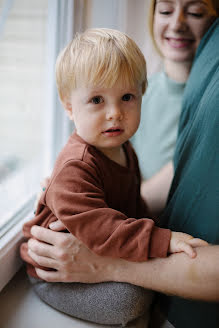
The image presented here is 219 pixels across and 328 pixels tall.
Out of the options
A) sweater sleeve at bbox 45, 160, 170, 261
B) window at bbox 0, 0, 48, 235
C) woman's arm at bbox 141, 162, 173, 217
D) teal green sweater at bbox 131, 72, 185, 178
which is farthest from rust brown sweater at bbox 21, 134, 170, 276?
teal green sweater at bbox 131, 72, 185, 178

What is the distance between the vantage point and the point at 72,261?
2.83 feet

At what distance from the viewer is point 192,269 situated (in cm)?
75

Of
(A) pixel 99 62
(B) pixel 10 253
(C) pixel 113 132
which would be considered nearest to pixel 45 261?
(B) pixel 10 253

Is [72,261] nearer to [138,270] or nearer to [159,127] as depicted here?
[138,270]

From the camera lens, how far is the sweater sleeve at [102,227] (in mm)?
750

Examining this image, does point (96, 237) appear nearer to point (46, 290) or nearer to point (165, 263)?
point (165, 263)

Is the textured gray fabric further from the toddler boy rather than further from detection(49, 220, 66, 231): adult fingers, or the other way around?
detection(49, 220, 66, 231): adult fingers

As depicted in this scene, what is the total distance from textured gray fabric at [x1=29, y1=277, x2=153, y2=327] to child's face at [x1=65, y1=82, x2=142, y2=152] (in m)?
0.38

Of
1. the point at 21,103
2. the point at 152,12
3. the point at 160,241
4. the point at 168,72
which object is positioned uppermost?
the point at 152,12

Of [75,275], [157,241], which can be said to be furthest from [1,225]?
[157,241]

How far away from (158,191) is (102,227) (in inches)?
26.1

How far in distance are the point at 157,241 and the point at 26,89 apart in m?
0.88

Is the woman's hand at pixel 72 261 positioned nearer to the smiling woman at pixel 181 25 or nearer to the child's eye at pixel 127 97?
the child's eye at pixel 127 97

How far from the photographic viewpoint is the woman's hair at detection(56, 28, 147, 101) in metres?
0.81
